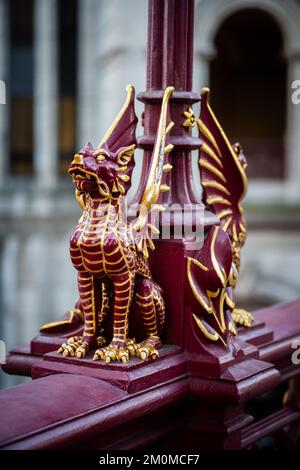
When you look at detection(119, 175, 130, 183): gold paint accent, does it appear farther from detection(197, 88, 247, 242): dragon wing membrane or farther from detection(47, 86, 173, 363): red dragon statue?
detection(197, 88, 247, 242): dragon wing membrane

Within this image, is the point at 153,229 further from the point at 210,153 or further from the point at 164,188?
the point at 210,153

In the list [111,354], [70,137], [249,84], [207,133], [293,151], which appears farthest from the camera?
[249,84]

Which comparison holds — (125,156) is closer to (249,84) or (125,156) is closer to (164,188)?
(164,188)

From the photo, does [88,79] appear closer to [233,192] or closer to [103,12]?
[103,12]

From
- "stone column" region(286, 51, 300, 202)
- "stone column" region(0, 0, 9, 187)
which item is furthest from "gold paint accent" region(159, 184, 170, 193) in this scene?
"stone column" region(0, 0, 9, 187)

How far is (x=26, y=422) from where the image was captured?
116cm

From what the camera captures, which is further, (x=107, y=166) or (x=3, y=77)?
(x=3, y=77)

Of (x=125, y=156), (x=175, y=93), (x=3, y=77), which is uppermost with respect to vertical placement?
(x=3, y=77)

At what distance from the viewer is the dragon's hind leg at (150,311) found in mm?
1438

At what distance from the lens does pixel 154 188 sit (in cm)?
149

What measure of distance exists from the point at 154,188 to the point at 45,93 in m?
7.73

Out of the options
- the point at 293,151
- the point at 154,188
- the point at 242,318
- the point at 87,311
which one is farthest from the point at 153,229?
the point at 293,151

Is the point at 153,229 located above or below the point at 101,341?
above

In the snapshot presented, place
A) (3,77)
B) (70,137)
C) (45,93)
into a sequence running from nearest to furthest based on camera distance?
(3,77) → (45,93) → (70,137)
